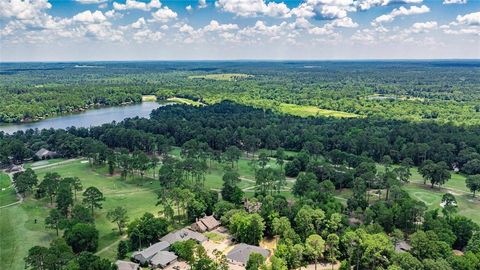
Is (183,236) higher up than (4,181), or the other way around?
(183,236)

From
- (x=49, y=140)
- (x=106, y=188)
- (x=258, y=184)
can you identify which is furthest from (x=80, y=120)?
(x=258, y=184)

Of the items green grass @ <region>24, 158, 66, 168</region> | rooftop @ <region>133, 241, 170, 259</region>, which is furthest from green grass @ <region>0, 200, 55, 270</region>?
green grass @ <region>24, 158, 66, 168</region>

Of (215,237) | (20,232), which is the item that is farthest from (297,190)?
(20,232)

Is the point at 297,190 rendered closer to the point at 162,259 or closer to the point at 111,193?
the point at 162,259

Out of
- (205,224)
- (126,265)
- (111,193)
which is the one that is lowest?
(111,193)

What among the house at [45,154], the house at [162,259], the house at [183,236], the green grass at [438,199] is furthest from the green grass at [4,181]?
the green grass at [438,199]

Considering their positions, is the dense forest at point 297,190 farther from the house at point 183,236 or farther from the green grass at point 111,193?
the green grass at point 111,193

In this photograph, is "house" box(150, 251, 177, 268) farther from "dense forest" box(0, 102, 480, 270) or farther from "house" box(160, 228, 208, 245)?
"house" box(160, 228, 208, 245)

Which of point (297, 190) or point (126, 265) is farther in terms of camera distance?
point (297, 190)
